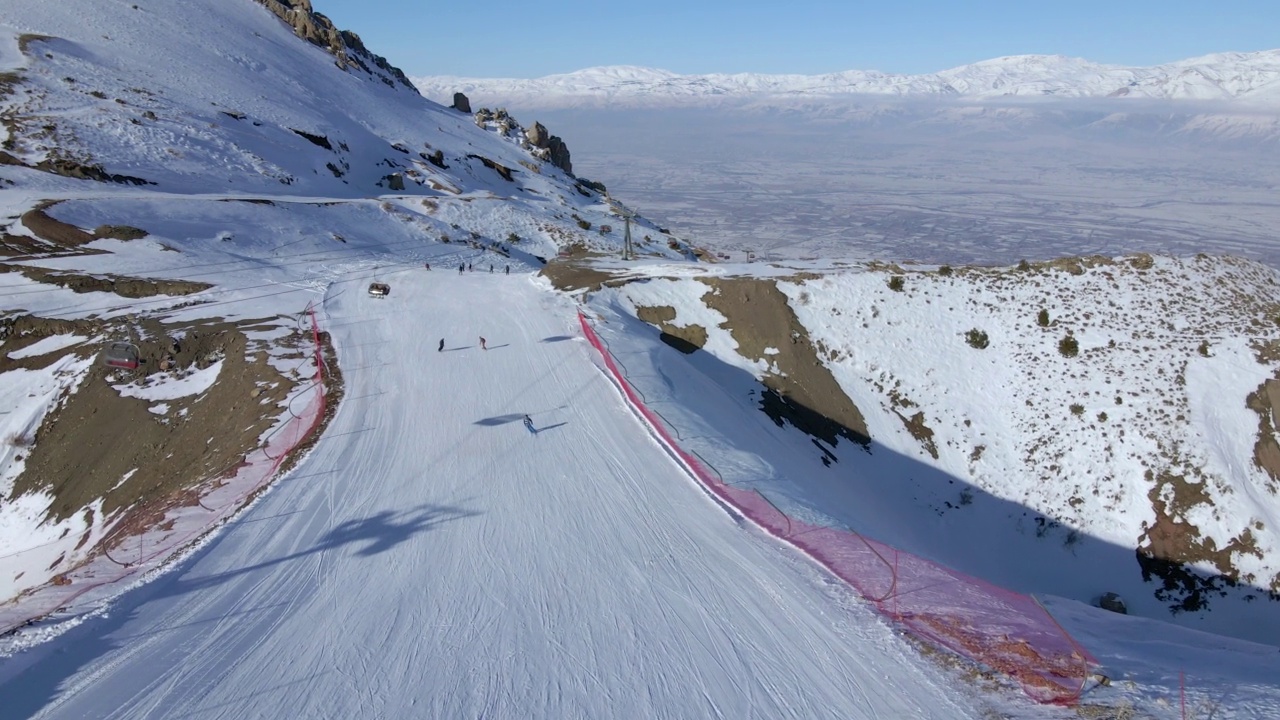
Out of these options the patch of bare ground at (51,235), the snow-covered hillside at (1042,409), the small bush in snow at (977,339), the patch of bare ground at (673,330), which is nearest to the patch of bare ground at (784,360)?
the snow-covered hillside at (1042,409)

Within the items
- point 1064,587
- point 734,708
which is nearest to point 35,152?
point 734,708

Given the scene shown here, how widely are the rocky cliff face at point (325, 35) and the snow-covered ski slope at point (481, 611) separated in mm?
101478

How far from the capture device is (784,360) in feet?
107

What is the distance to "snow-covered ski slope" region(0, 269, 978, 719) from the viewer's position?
403 inches

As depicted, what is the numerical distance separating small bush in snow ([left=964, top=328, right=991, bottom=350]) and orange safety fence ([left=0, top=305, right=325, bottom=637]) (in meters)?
30.8

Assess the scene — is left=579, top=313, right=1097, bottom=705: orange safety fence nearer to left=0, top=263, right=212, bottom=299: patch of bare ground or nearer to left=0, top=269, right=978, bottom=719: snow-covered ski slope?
left=0, top=269, right=978, bottom=719: snow-covered ski slope

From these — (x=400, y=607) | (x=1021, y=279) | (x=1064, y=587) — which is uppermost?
(x=1021, y=279)

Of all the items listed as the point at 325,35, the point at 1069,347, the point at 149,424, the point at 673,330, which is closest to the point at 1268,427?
the point at 1069,347

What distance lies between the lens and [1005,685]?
446 inches

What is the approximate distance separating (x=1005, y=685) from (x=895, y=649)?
1821mm

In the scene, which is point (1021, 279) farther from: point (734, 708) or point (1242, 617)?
point (734, 708)

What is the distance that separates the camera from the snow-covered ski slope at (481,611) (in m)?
10.2

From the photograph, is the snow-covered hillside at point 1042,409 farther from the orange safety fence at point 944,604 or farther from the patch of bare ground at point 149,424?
the patch of bare ground at point 149,424

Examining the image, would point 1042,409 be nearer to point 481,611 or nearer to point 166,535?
point 481,611
